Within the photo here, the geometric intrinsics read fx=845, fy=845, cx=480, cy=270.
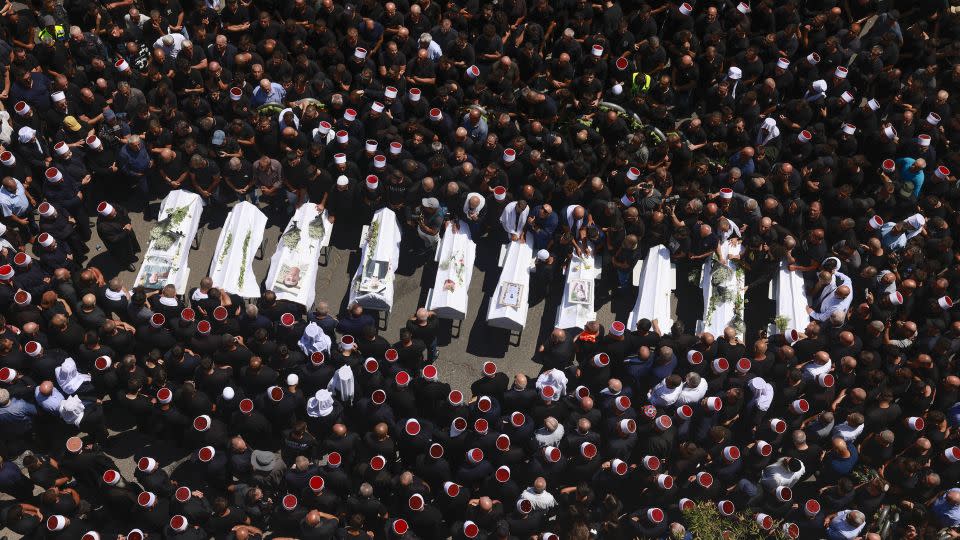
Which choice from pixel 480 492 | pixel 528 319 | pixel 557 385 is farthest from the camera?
pixel 528 319

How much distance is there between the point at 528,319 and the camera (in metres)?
16.5

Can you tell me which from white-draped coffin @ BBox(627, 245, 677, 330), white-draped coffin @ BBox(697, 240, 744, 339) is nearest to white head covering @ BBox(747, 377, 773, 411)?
white-draped coffin @ BBox(697, 240, 744, 339)

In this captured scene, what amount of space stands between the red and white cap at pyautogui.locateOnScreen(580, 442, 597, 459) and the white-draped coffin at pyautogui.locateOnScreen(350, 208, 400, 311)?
4.59 meters

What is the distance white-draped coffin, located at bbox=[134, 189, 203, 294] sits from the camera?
50.2 feet

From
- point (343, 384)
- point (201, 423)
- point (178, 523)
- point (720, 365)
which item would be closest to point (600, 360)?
point (720, 365)

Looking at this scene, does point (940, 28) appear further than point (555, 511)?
Yes

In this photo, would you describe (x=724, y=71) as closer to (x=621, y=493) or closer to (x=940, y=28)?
(x=940, y=28)

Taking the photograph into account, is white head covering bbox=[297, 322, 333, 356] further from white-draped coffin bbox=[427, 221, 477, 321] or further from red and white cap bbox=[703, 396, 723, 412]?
red and white cap bbox=[703, 396, 723, 412]

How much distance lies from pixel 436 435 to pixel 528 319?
3913mm

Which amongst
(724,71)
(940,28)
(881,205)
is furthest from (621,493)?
(940,28)

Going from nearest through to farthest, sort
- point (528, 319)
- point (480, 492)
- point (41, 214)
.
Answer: point (480, 492)
point (41, 214)
point (528, 319)

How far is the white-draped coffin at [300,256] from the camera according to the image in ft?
50.1

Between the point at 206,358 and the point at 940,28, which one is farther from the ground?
the point at 940,28

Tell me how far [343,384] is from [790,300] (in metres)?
8.51
